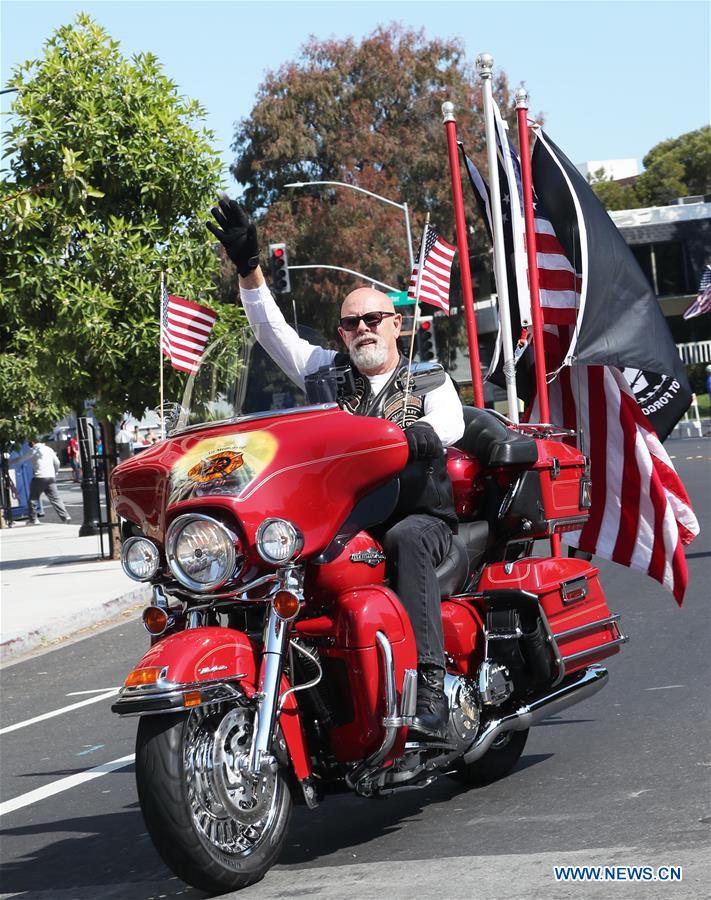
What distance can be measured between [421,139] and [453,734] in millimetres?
50392

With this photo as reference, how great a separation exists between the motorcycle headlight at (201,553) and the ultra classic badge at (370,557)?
0.54 m

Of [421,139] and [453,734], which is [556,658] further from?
[421,139]

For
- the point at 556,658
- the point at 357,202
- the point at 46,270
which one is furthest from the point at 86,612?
the point at 357,202

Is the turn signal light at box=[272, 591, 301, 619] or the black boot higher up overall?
the turn signal light at box=[272, 591, 301, 619]

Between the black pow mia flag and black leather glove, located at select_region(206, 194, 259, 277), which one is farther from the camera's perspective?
the black pow mia flag

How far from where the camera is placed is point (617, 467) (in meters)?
Result: 7.49

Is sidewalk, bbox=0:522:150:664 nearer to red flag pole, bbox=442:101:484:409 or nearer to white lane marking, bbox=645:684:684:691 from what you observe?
red flag pole, bbox=442:101:484:409

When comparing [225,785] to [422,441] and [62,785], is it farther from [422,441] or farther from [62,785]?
[62,785]

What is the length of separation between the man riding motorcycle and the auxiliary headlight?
0.87 m

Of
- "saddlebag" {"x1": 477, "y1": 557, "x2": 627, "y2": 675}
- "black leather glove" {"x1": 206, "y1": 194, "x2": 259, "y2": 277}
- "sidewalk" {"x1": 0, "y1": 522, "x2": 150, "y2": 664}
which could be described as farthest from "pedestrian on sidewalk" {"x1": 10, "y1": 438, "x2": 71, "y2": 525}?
"black leather glove" {"x1": 206, "y1": 194, "x2": 259, "y2": 277}

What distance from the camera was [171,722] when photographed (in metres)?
4.38

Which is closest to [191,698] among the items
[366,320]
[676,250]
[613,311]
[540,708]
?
[366,320]

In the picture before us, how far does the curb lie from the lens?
12.6 metres

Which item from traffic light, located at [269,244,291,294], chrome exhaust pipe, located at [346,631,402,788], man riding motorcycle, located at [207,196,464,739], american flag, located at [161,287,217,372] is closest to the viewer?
chrome exhaust pipe, located at [346,631,402,788]
